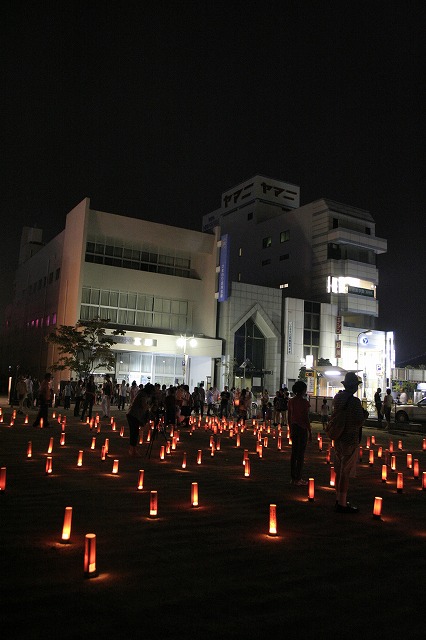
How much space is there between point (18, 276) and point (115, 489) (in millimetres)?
64310

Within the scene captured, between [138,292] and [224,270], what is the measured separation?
324 inches

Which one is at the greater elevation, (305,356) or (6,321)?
(6,321)

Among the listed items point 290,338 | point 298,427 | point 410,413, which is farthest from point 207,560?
point 290,338

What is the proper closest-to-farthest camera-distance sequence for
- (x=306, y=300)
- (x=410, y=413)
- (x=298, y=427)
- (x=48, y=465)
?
1. (x=298, y=427)
2. (x=48, y=465)
3. (x=410, y=413)
4. (x=306, y=300)

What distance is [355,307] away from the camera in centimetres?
5678

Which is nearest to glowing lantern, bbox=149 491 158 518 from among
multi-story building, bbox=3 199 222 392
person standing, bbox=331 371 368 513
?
person standing, bbox=331 371 368 513

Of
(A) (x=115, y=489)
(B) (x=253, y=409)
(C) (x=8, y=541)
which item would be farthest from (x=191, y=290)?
(C) (x=8, y=541)

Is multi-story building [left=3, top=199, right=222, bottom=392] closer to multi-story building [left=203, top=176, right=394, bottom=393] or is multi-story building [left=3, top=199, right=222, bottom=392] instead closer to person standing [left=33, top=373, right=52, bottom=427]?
multi-story building [left=203, top=176, right=394, bottom=393]

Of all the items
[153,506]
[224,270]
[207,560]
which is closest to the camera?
[207,560]

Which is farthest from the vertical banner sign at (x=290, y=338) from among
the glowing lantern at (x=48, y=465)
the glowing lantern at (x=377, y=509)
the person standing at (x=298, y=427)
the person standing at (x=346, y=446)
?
the glowing lantern at (x=377, y=509)

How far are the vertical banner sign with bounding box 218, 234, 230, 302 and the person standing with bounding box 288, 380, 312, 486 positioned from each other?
3792cm

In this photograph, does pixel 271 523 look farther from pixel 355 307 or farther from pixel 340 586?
pixel 355 307

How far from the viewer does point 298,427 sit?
973 centimetres

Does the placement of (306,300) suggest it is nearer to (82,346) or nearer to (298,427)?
(82,346)
